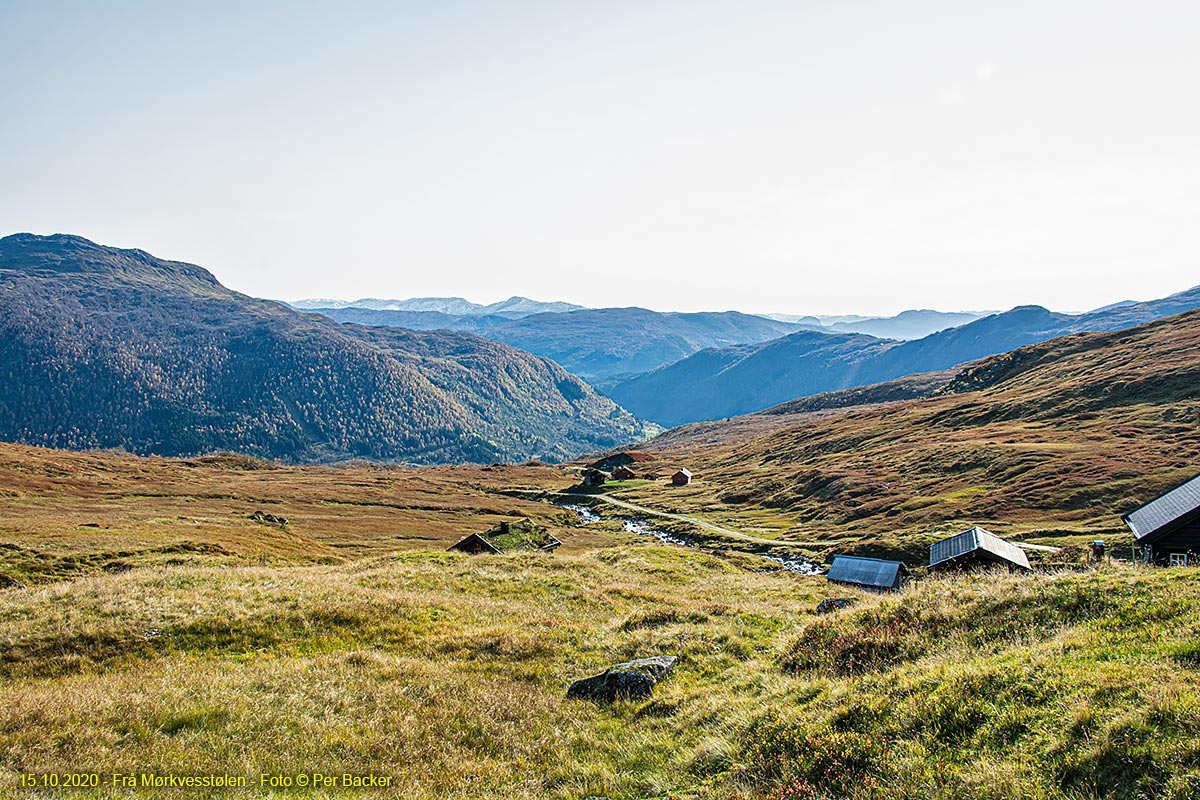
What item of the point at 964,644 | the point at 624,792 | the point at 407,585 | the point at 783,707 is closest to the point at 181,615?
the point at 407,585

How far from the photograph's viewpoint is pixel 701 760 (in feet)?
37.8

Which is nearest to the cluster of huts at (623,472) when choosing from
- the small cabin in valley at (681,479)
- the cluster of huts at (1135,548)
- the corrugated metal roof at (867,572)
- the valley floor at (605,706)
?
the small cabin in valley at (681,479)

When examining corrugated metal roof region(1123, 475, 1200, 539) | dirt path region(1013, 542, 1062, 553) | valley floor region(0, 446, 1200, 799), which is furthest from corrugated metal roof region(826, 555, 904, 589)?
dirt path region(1013, 542, 1062, 553)

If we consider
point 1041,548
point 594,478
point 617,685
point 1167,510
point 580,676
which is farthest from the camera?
point 594,478

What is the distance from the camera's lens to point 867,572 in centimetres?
4684

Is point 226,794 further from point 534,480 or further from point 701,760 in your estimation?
point 534,480

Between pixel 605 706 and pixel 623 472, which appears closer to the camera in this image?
pixel 605 706

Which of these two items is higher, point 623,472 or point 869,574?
point 869,574

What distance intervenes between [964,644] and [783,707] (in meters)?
4.75

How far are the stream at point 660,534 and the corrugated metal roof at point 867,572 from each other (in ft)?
73.2

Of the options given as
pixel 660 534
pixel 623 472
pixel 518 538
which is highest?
pixel 518 538

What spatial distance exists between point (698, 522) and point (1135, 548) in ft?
255

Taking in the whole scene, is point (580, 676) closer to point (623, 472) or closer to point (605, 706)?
point (605, 706)

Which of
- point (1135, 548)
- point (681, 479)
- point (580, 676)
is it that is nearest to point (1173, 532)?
point (1135, 548)
